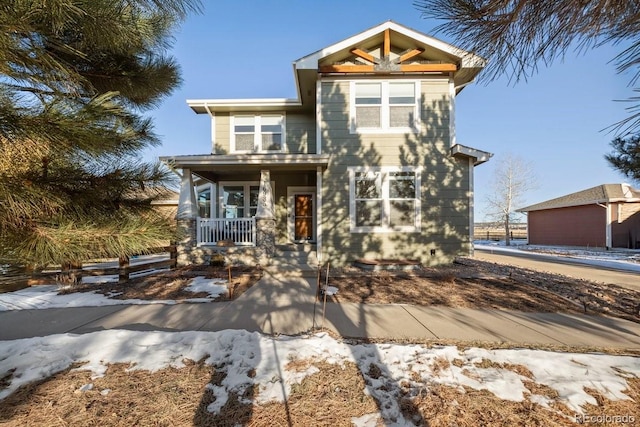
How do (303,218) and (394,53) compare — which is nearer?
(394,53)

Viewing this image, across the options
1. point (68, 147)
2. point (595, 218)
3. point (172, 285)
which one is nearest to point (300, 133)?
point (172, 285)

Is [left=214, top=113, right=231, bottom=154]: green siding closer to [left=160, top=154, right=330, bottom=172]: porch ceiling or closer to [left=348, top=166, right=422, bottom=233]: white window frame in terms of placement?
[left=160, top=154, right=330, bottom=172]: porch ceiling

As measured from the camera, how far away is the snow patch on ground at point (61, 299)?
4.91 metres

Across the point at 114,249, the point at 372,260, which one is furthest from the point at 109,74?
the point at 372,260

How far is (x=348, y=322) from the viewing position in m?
4.02

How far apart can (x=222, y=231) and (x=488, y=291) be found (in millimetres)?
7089

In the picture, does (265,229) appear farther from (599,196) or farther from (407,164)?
(599,196)

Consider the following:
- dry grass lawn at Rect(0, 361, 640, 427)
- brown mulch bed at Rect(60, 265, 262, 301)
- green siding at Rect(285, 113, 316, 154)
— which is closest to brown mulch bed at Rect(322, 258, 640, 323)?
brown mulch bed at Rect(60, 265, 262, 301)

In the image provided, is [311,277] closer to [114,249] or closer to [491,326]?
[491,326]

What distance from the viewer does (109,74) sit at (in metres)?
2.72

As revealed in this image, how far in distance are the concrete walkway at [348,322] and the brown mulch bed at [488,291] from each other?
39 centimetres

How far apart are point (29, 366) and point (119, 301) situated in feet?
8.44

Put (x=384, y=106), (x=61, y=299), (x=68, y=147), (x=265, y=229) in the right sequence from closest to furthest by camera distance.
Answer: (x=68, y=147) < (x=61, y=299) < (x=265, y=229) < (x=384, y=106)

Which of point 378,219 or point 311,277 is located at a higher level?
point 378,219
